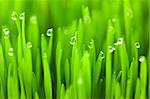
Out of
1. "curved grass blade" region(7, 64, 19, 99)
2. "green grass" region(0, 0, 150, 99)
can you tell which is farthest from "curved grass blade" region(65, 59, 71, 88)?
"curved grass blade" region(7, 64, 19, 99)

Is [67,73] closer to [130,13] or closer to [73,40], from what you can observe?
[73,40]

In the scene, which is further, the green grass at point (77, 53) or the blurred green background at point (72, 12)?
the blurred green background at point (72, 12)

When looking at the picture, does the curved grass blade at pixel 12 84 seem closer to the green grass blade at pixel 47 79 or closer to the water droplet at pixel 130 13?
the green grass blade at pixel 47 79

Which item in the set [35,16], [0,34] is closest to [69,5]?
[35,16]

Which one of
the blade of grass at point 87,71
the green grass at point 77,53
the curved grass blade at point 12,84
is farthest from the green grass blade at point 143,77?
the curved grass blade at point 12,84

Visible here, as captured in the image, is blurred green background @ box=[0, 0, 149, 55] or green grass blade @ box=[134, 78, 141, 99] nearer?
green grass blade @ box=[134, 78, 141, 99]

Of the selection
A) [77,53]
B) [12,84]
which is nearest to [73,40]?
[77,53]

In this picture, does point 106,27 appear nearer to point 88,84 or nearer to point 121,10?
point 121,10

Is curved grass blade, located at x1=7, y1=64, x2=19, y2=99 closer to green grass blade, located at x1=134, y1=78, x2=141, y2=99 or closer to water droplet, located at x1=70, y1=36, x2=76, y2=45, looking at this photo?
water droplet, located at x1=70, y1=36, x2=76, y2=45
